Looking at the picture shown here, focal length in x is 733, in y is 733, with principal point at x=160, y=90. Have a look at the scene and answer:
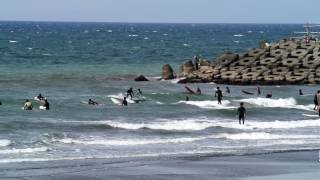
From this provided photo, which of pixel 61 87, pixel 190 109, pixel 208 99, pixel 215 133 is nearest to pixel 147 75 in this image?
pixel 61 87

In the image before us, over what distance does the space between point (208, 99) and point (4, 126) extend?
700 inches

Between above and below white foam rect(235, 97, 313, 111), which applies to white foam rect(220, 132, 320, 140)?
below

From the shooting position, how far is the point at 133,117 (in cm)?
3669

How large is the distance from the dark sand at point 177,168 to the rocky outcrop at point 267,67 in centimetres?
3135

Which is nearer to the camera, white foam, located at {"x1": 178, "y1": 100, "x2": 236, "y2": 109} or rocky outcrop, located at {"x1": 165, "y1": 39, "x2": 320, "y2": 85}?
white foam, located at {"x1": 178, "y1": 100, "x2": 236, "y2": 109}

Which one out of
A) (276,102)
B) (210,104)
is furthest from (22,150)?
(276,102)

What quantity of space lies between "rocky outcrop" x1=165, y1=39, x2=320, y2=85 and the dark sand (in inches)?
1234

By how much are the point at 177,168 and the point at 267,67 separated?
3723 cm

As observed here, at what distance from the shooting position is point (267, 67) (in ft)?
188

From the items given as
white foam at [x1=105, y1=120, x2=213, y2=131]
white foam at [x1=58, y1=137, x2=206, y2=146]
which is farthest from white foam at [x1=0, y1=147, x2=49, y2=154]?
white foam at [x1=105, y1=120, x2=213, y2=131]

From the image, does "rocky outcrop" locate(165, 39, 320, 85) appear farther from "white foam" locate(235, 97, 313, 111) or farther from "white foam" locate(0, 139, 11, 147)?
"white foam" locate(0, 139, 11, 147)

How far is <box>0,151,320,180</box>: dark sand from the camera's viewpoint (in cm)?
1977

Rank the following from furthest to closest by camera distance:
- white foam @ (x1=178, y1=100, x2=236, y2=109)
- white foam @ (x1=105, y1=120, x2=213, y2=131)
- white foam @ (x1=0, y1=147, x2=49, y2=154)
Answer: white foam @ (x1=178, y1=100, x2=236, y2=109) < white foam @ (x1=105, y1=120, x2=213, y2=131) < white foam @ (x1=0, y1=147, x2=49, y2=154)

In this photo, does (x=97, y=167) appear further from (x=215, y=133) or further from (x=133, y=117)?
(x=133, y=117)
